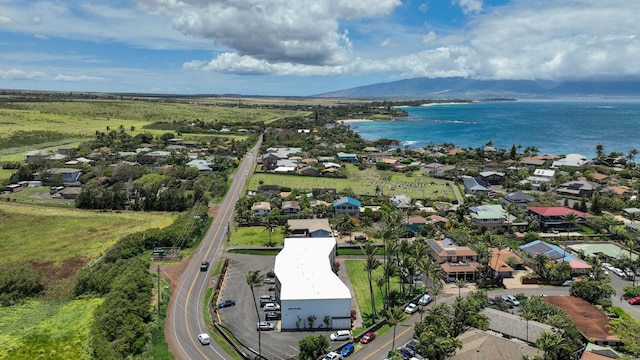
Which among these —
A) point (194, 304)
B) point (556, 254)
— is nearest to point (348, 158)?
point (556, 254)

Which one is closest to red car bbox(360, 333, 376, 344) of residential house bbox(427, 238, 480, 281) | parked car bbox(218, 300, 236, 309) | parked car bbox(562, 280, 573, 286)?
parked car bbox(218, 300, 236, 309)

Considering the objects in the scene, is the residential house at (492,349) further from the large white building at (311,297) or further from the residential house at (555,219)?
the residential house at (555,219)

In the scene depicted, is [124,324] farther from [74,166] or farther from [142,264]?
[74,166]

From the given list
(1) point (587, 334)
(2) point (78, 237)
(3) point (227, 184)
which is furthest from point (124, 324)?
(3) point (227, 184)

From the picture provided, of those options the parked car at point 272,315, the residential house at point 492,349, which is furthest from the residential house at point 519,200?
the parked car at point 272,315

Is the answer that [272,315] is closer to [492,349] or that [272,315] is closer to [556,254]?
[492,349]

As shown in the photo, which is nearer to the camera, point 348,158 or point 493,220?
point 493,220

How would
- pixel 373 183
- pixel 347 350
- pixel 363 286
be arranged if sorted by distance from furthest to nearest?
pixel 373 183, pixel 363 286, pixel 347 350

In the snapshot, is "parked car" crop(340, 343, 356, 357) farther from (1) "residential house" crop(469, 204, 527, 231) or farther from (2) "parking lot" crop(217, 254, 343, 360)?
(1) "residential house" crop(469, 204, 527, 231)
